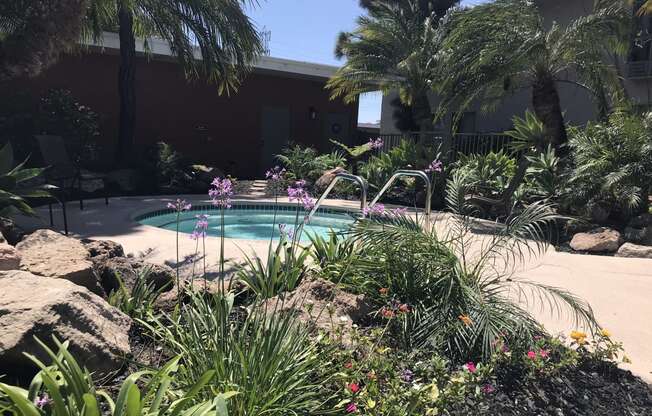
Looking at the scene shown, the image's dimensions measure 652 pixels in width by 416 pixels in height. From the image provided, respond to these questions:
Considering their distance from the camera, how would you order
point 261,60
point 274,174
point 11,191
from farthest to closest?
point 261,60, point 11,191, point 274,174

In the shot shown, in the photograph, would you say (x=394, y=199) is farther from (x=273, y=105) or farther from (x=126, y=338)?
(x=126, y=338)

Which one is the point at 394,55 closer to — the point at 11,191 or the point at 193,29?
the point at 193,29

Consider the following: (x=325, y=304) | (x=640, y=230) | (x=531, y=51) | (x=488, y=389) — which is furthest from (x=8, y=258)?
(x=531, y=51)

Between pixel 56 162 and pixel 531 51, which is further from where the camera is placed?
pixel 531 51

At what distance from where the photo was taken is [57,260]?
3.26m

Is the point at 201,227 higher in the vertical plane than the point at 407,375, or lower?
higher

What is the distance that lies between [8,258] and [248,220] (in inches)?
257

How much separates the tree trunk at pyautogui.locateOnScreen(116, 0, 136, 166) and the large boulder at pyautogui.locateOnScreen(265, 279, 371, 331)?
1024 cm

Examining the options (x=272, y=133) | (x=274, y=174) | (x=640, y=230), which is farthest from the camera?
(x=272, y=133)

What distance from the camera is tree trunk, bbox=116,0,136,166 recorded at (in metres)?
11.2

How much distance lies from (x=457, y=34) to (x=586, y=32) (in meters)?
2.37

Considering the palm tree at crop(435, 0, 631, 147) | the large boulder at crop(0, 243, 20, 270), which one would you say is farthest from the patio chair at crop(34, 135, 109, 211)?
the palm tree at crop(435, 0, 631, 147)

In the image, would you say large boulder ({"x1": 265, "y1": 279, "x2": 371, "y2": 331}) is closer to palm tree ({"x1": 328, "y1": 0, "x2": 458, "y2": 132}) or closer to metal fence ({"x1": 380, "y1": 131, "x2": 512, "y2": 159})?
metal fence ({"x1": 380, "y1": 131, "x2": 512, "y2": 159})

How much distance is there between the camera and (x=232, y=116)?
1639 cm
